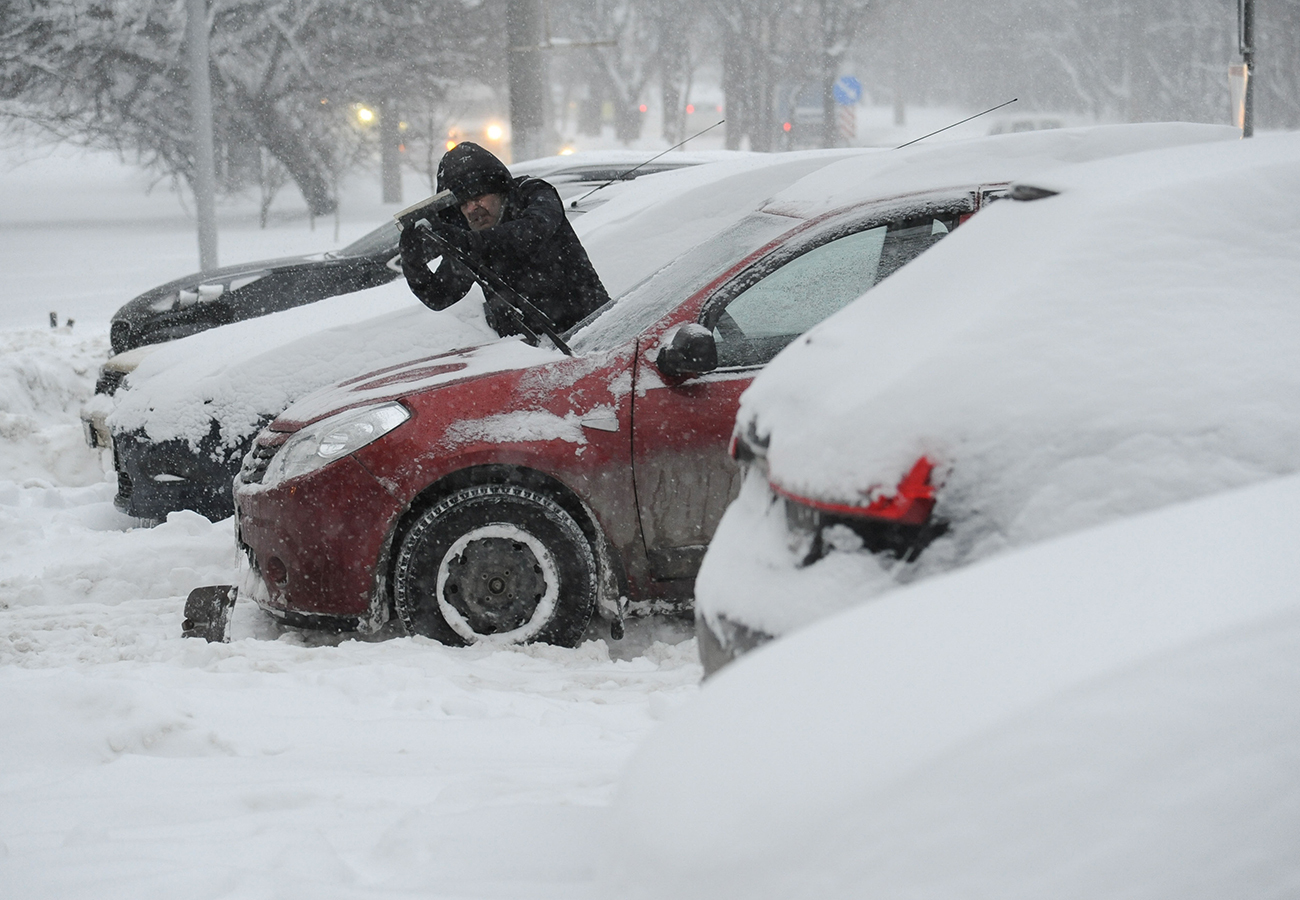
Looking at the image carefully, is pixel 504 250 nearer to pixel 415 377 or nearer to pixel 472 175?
pixel 472 175

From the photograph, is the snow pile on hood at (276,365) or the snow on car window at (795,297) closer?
the snow on car window at (795,297)

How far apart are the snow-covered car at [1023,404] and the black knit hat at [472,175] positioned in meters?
3.23


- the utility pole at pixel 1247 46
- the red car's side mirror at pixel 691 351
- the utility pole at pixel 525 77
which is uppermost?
the utility pole at pixel 525 77

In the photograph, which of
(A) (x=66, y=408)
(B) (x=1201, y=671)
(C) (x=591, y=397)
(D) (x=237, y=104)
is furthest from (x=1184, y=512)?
(D) (x=237, y=104)

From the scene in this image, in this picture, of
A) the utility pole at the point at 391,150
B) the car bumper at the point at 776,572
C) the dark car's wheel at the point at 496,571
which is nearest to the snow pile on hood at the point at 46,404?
the dark car's wheel at the point at 496,571

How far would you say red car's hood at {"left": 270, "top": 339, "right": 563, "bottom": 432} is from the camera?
177 inches

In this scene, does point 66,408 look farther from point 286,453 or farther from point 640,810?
point 640,810

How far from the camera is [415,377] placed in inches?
183

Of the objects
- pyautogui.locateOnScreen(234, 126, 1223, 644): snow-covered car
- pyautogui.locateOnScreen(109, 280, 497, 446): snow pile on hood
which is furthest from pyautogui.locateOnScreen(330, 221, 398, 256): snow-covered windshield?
pyautogui.locateOnScreen(234, 126, 1223, 644): snow-covered car

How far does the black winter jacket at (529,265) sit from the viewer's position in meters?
5.38

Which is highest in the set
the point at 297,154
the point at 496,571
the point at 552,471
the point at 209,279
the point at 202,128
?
the point at 297,154

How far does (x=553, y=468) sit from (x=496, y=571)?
0.42 meters

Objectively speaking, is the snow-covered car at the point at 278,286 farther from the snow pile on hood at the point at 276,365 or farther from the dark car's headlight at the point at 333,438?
the dark car's headlight at the point at 333,438

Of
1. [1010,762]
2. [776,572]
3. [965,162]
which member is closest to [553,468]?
[776,572]
